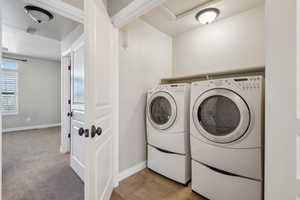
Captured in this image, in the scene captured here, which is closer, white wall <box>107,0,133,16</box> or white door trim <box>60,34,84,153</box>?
white wall <box>107,0,133,16</box>

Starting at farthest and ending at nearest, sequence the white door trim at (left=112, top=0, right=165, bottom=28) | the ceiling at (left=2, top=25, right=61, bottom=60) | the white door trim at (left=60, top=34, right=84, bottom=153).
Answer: the ceiling at (left=2, top=25, right=61, bottom=60)
the white door trim at (left=60, top=34, right=84, bottom=153)
the white door trim at (left=112, top=0, right=165, bottom=28)

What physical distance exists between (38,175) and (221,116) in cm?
263

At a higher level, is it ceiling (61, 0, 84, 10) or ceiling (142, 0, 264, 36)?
ceiling (142, 0, 264, 36)

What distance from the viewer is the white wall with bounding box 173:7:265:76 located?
5.82ft

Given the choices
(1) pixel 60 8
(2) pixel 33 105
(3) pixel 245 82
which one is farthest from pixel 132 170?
(2) pixel 33 105

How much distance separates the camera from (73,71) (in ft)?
6.61

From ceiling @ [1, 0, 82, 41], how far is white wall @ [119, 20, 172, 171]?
1020 mm

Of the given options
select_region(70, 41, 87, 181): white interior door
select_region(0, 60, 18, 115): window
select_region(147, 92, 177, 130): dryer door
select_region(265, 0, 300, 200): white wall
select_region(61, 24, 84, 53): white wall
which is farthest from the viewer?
select_region(0, 60, 18, 115): window

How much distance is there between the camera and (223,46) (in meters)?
2.05

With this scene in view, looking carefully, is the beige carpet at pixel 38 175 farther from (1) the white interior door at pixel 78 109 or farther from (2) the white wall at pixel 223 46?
(2) the white wall at pixel 223 46

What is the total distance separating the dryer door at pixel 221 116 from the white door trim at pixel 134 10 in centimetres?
103

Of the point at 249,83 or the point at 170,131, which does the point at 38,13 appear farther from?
the point at 249,83

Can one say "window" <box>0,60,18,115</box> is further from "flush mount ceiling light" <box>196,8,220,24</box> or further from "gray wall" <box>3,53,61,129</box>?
"flush mount ceiling light" <box>196,8,220,24</box>

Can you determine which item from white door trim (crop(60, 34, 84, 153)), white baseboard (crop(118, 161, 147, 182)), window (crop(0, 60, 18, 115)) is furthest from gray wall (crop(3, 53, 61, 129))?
white baseboard (crop(118, 161, 147, 182))
